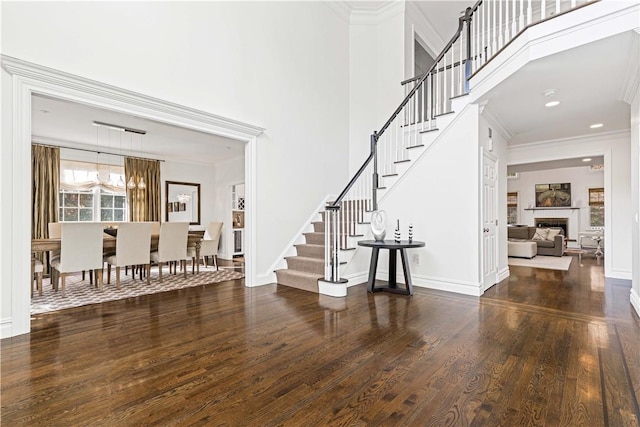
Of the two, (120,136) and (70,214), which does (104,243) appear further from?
(70,214)

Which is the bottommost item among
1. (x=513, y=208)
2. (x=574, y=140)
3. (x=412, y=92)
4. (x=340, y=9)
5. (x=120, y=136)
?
(x=513, y=208)

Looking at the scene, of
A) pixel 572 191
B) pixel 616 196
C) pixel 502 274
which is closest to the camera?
pixel 502 274

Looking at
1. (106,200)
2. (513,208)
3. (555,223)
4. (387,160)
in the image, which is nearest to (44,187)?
(106,200)

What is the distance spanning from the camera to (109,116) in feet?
17.1

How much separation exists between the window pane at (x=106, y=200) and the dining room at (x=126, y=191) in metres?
0.02

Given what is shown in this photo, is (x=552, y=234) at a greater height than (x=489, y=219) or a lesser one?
lesser

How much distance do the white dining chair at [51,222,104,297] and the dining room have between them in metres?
0.07

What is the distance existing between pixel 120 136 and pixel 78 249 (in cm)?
324

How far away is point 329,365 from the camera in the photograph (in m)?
2.18

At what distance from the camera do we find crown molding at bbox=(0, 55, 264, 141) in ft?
9.25

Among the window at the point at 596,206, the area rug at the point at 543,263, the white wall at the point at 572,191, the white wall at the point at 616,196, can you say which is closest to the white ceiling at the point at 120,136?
the area rug at the point at 543,263

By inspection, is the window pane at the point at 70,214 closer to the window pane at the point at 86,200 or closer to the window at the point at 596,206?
the window pane at the point at 86,200

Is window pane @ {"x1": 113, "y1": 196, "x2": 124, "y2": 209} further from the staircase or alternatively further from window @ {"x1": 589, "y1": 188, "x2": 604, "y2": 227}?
window @ {"x1": 589, "y1": 188, "x2": 604, "y2": 227}

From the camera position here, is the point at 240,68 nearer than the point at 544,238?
Yes
